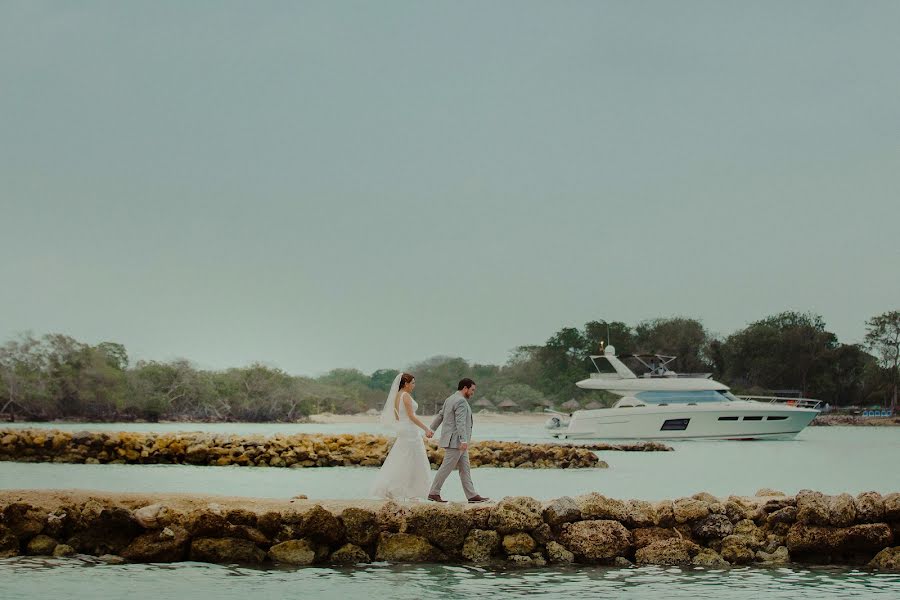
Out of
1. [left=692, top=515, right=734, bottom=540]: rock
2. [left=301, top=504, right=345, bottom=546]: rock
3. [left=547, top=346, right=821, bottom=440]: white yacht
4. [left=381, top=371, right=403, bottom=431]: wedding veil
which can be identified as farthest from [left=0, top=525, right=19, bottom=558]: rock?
[left=547, top=346, right=821, bottom=440]: white yacht

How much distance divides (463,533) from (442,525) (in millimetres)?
266

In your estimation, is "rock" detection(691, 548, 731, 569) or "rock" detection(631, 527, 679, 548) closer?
"rock" detection(691, 548, 731, 569)

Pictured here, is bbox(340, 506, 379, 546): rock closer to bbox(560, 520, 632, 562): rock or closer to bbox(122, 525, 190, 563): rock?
bbox(122, 525, 190, 563): rock

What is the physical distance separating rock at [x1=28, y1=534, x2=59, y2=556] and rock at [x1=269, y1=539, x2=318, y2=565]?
2567mm

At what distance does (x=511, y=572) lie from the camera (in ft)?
38.9

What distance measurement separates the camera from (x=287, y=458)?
111ft

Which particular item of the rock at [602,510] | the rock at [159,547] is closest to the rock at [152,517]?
the rock at [159,547]

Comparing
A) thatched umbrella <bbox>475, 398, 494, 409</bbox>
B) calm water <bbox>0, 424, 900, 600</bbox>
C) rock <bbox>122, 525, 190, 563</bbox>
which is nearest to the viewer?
calm water <bbox>0, 424, 900, 600</bbox>

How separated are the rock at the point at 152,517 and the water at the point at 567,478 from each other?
962 centimetres

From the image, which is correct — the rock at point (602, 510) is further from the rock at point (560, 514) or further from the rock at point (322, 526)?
the rock at point (322, 526)

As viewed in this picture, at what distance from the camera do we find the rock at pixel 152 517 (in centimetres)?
1237

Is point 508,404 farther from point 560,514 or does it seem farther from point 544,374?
point 560,514

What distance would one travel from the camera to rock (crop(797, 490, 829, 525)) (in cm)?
1259

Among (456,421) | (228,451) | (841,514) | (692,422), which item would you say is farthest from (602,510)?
(692,422)
